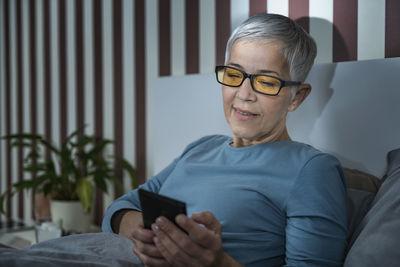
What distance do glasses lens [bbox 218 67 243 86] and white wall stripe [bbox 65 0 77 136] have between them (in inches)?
62.6

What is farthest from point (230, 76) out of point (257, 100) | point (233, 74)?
point (257, 100)


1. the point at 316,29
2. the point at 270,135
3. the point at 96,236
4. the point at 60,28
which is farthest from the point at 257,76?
the point at 60,28

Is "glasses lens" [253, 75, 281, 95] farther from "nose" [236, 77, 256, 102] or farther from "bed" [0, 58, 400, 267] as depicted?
"bed" [0, 58, 400, 267]

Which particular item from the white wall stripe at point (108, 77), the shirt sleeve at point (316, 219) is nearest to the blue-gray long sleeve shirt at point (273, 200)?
the shirt sleeve at point (316, 219)

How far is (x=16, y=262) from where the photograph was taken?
0.83m

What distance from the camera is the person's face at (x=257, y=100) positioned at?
112 cm

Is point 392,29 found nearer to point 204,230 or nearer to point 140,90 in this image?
point 204,230

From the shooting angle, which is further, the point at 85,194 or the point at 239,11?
the point at 85,194

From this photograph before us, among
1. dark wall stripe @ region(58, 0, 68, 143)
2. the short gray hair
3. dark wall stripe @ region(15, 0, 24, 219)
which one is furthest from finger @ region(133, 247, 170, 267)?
dark wall stripe @ region(15, 0, 24, 219)

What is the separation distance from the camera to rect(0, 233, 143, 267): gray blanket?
85 centimetres

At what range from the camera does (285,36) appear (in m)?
1.12

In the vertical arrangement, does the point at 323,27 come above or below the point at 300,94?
above

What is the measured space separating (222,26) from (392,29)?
73cm

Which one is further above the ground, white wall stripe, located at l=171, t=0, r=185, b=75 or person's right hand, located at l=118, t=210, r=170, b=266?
white wall stripe, located at l=171, t=0, r=185, b=75
